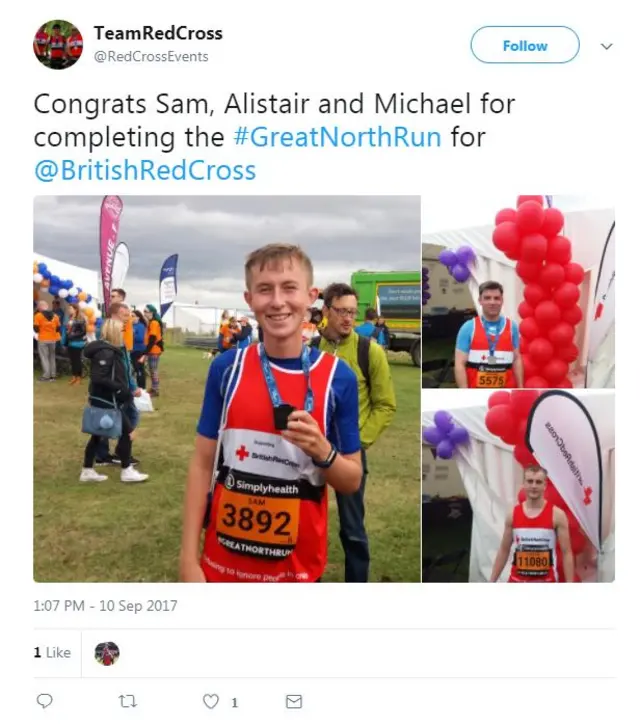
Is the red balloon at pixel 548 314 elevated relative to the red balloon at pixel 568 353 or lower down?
elevated

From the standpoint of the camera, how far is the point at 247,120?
1655mm

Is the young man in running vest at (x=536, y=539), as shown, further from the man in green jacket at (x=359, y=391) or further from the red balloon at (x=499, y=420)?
the man in green jacket at (x=359, y=391)

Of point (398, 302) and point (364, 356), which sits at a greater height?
point (398, 302)

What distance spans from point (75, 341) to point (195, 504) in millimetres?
554

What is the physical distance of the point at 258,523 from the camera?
64.0 inches

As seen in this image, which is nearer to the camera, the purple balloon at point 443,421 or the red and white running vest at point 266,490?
the red and white running vest at point 266,490

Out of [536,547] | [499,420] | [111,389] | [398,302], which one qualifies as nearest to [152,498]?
[111,389]

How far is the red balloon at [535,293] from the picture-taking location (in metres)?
1.70

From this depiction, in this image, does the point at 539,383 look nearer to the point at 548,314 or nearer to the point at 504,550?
the point at 548,314

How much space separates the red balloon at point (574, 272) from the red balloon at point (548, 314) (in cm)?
8
